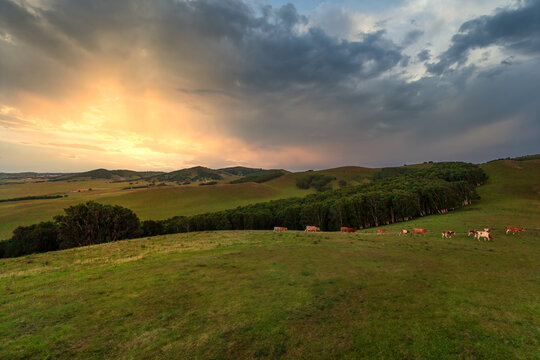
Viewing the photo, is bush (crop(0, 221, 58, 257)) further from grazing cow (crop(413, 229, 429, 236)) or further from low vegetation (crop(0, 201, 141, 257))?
grazing cow (crop(413, 229, 429, 236))

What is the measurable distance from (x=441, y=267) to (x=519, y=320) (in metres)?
7.26

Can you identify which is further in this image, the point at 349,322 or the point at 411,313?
the point at 411,313

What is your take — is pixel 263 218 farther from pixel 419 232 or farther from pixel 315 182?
pixel 315 182

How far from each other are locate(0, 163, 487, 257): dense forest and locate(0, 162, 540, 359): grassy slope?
3339 centimetres

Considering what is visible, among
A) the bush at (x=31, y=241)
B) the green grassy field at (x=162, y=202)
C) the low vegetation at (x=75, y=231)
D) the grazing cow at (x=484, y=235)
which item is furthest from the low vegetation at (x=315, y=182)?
the bush at (x=31, y=241)

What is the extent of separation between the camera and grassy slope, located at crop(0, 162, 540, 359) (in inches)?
291

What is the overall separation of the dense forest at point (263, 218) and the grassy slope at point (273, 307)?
110 feet

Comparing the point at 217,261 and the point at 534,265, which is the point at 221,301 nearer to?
the point at 217,261

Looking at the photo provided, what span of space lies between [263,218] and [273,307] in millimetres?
68231

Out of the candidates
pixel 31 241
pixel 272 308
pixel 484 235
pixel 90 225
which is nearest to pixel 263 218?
pixel 90 225

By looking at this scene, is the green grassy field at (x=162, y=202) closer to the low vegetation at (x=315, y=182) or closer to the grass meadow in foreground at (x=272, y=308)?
the low vegetation at (x=315, y=182)

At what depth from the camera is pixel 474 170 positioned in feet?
339

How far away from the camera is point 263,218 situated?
7781 centimetres

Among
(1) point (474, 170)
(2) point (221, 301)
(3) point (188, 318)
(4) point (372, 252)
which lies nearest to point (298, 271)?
(2) point (221, 301)
